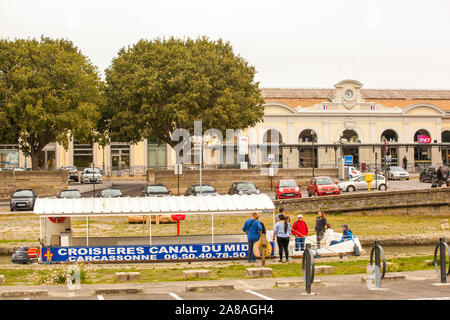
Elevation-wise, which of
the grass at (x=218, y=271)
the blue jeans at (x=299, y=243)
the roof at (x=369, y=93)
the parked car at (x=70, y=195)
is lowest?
the grass at (x=218, y=271)

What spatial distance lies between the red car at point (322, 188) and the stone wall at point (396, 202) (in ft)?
8.93

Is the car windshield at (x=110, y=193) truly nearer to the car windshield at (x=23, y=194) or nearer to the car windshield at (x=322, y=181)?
the car windshield at (x=23, y=194)

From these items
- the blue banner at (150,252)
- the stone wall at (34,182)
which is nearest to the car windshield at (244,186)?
the stone wall at (34,182)

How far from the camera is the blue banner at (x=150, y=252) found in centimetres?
2417

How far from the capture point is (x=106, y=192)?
43219 mm

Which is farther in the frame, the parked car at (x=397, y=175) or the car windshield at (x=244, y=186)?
the parked car at (x=397, y=175)

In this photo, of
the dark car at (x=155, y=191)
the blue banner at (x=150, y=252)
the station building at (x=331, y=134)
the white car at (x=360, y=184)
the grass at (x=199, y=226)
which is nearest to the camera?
the blue banner at (x=150, y=252)

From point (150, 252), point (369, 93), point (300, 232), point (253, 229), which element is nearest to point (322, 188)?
point (300, 232)

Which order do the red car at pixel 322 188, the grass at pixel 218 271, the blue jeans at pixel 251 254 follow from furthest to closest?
the red car at pixel 322 188
the blue jeans at pixel 251 254
the grass at pixel 218 271

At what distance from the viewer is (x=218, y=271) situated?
841 inches

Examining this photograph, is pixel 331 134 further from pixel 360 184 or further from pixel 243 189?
pixel 243 189

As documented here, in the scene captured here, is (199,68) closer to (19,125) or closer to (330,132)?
(19,125)

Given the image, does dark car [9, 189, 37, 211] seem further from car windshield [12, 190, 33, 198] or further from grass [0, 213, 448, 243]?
A: grass [0, 213, 448, 243]

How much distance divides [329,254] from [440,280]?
31.4 feet
